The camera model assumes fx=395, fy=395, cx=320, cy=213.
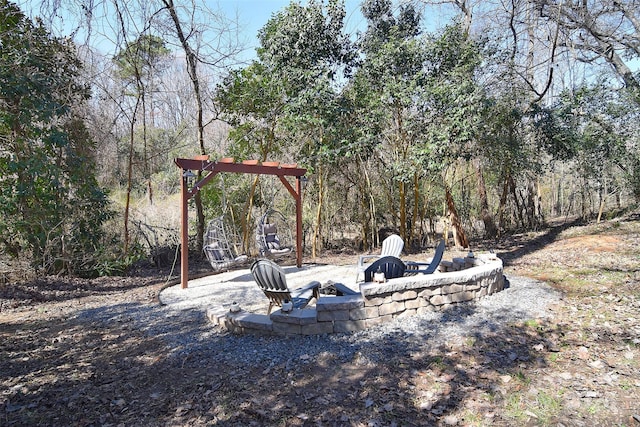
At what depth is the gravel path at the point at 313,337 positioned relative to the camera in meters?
3.32

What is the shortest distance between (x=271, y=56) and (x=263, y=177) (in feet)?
9.42

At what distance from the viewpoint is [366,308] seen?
3820 mm

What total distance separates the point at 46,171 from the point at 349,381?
5752 millimetres

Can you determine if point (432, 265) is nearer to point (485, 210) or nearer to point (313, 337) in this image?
point (313, 337)

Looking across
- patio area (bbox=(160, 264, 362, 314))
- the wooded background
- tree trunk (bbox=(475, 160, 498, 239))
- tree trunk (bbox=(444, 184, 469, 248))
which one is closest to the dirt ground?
patio area (bbox=(160, 264, 362, 314))

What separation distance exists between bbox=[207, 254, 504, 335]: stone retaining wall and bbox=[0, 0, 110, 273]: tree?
3.79m

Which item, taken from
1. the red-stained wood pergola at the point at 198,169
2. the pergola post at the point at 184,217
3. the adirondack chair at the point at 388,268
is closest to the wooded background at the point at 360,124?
the red-stained wood pergola at the point at 198,169

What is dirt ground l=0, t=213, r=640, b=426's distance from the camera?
2408 millimetres

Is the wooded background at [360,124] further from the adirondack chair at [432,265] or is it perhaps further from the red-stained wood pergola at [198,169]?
the adirondack chair at [432,265]

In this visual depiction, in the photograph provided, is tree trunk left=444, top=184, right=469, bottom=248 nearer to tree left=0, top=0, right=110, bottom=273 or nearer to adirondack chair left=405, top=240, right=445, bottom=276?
adirondack chair left=405, top=240, right=445, bottom=276

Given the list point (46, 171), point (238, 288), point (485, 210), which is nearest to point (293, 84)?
point (238, 288)

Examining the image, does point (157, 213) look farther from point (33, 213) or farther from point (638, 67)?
point (638, 67)

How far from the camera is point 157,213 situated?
31.3ft

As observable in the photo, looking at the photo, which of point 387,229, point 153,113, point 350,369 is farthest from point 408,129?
point 153,113
